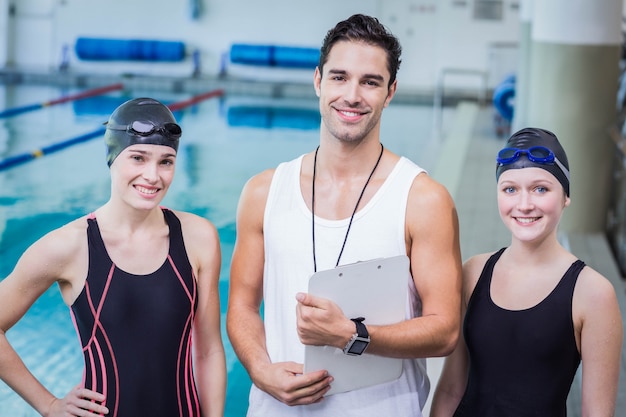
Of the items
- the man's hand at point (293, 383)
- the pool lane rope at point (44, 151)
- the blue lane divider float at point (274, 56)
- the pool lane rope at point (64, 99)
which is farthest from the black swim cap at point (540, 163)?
the blue lane divider float at point (274, 56)

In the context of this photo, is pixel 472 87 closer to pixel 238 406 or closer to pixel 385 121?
pixel 385 121

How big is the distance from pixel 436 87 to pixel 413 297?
1755 cm

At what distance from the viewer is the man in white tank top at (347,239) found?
82.8 inches

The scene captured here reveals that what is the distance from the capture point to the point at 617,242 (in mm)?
6941

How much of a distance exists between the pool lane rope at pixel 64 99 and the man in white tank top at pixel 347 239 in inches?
487

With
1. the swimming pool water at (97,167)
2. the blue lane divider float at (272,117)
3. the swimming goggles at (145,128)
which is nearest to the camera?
the swimming goggles at (145,128)

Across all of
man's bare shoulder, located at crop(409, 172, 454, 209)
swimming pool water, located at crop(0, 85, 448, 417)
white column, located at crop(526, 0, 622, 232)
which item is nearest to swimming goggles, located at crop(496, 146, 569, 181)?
man's bare shoulder, located at crop(409, 172, 454, 209)

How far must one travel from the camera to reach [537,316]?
211 centimetres

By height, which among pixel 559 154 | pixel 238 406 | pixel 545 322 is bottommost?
pixel 238 406

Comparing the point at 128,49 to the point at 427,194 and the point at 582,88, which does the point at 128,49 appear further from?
the point at 427,194

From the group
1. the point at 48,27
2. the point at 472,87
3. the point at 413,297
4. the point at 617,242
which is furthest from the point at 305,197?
the point at 48,27

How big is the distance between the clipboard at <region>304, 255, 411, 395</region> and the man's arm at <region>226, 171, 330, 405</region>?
51 mm

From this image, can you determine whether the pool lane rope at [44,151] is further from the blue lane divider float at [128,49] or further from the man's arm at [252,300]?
the man's arm at [252,300]

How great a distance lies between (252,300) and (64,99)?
48.6 feet
